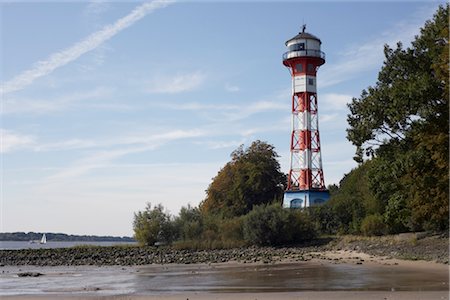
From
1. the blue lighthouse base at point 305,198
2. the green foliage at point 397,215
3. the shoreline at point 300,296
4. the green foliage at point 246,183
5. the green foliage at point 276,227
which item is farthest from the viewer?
the green foliage at point 246,183

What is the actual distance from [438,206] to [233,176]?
4094 centimetres

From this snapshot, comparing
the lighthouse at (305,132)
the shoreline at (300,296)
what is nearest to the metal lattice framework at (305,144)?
the lighthouse at (305,132)

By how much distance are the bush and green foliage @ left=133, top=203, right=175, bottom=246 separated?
20.6 m

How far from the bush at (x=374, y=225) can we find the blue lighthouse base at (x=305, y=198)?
44.0 feet

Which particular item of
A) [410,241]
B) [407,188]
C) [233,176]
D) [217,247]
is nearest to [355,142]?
[407,188]

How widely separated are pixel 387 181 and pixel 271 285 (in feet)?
46.3

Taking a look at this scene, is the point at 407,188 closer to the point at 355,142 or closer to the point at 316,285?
the point at 355,142

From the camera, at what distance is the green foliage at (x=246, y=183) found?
6262 centimetres

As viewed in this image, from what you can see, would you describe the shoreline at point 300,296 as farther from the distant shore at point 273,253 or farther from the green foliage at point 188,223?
the green foliage at point 188,223

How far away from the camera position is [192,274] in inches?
1016

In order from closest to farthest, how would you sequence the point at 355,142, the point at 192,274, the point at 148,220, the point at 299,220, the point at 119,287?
the point at 119,287, the point at 192,274, the point at 355,142, the point at 299,220, the point at 148,220

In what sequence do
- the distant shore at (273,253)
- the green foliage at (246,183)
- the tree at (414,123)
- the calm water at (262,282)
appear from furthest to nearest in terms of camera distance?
the green foliage at (246,183) < the distant shore at (273,253) < the tree at (414,123) < the calm water at (262,282)

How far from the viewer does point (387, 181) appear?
31.0 meters

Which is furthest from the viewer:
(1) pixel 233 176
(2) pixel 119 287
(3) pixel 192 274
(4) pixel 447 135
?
(1) pixel 233 176
